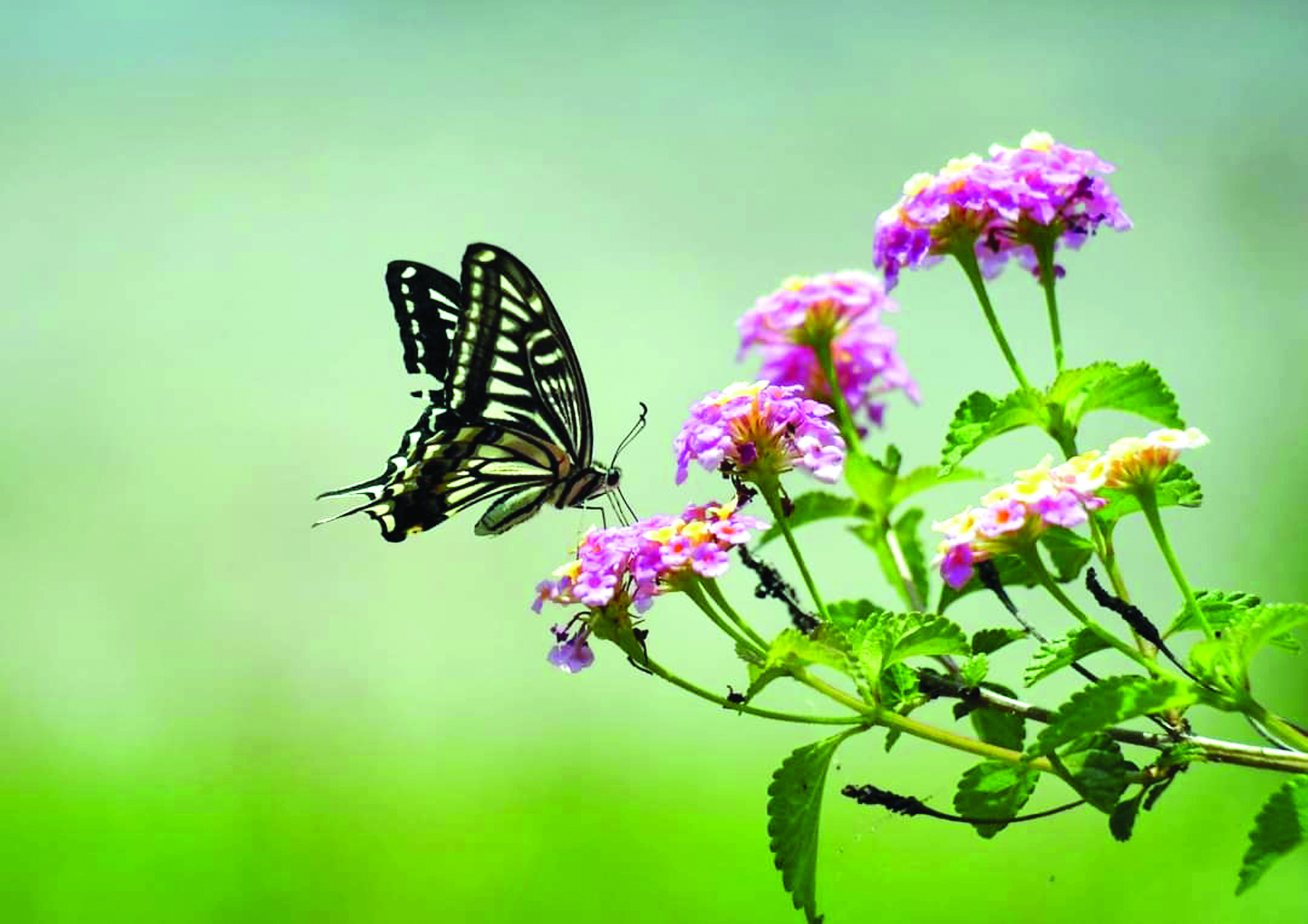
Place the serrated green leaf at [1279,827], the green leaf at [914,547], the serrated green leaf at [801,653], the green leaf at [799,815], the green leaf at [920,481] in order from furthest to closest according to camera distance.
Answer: the green leaf at [914,547] → the green leaf at [920,481] → the green leaf at [799,815] → the serrated green leaf at [801,653] → the serrated green leaf at [1279,827]

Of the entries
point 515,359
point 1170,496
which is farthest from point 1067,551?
point 515,359

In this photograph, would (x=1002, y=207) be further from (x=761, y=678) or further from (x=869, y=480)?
(x=761, y=678)

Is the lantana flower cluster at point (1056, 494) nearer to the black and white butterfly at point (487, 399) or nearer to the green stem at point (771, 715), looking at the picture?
the green stem at point (771, 715)

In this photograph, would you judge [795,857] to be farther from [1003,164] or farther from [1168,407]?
[1003,164]

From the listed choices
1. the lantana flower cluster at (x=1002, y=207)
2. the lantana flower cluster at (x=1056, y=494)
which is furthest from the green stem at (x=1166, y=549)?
the lantana flower cluster at (x=1002, y=207)

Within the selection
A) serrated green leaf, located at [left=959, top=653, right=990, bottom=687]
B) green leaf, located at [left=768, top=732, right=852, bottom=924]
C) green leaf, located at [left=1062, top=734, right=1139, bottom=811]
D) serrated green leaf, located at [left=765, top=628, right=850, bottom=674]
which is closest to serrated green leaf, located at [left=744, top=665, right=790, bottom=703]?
serrated green leaf, located at [left=765, top=628, right=850, bottom=674]

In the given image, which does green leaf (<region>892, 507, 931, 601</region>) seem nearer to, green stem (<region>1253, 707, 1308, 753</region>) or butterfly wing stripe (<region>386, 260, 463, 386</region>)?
green stem (<region>1253, 707, 1308, 753</region>)

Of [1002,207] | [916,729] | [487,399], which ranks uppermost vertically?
[1002,207]
